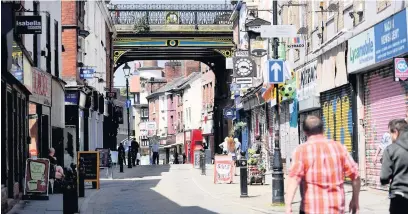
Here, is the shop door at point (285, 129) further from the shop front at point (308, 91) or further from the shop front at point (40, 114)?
the shop front at point (40, 114)

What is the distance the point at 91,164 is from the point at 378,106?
956cm

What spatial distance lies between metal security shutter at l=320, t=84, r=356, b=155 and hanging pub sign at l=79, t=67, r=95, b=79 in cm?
1276

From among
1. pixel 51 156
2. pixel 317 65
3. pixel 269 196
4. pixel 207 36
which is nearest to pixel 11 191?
pixel 51 156

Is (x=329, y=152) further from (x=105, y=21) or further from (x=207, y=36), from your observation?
(x=207, y=36)

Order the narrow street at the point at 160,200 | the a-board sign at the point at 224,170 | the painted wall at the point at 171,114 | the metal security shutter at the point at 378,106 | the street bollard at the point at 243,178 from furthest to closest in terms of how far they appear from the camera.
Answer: the painted wall at the point at 171,114
the a-board sign at the point at 224,170
the street bollard at the point at 243,178
the metal security shutter at the point at 378,106
the narrow street at the point at 160,200

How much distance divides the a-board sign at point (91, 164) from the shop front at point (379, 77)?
8.45 m

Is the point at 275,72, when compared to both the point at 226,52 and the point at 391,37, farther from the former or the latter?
the point at 226,52

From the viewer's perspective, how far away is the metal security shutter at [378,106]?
19.2 m

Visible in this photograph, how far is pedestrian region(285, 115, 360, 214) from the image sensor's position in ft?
25.3

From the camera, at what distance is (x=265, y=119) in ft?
135

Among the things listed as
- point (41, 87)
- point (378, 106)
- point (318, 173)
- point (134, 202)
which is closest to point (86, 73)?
point (41, 87)

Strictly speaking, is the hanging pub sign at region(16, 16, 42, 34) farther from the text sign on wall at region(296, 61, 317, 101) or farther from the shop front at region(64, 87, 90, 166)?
the shop front at region(64, 87, 90, 166)

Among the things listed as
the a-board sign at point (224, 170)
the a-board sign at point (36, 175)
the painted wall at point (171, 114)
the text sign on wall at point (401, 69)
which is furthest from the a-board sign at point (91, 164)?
the painted wall at point (171, 114)

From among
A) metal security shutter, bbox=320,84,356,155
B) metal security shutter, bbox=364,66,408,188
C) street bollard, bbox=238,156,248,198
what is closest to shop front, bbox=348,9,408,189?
metal security shutter, bbox=364,66,408,188
